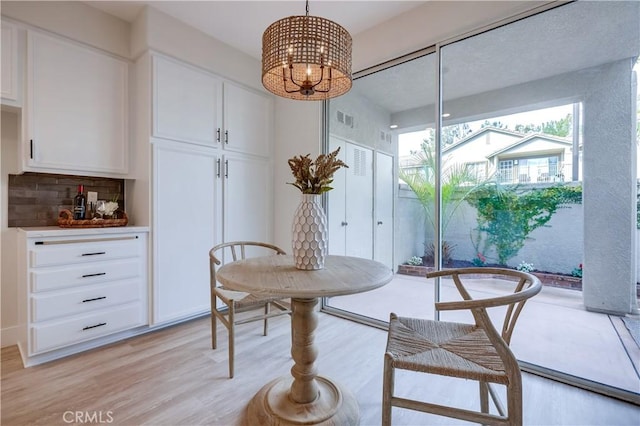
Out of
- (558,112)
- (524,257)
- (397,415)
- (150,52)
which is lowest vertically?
(397,415)

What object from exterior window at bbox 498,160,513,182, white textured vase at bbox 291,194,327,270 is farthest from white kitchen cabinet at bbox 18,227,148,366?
exterior window at bbox 498,160,513,182

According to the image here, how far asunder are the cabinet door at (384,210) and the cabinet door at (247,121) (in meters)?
1.35

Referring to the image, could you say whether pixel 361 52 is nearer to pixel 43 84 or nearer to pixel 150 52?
pixel 150 52

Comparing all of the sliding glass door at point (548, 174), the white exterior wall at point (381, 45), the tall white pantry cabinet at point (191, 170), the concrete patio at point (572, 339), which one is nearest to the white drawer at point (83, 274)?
the tall white pantry cabinet at point (191, 170)

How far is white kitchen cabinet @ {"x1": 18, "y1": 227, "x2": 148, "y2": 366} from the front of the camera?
191 centimetres

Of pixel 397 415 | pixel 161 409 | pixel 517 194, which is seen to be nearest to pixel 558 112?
pixel 517 194

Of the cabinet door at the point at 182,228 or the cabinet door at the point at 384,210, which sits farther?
the cabinet door at the point at 384,210

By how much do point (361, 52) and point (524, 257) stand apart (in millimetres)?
2223

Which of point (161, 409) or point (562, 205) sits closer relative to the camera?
point (161, 409)

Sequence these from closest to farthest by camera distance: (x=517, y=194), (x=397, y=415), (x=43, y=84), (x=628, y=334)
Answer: (x=397, y=415)
(x=628, y=334)
(x=43, y=84)
(x=517, y=194)

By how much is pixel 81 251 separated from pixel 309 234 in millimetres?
1763

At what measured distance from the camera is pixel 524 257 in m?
2.26

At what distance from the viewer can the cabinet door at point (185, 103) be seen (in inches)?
96.0

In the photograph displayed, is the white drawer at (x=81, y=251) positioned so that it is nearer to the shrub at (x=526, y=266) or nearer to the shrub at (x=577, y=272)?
the shrub at (x=526, y=266)
